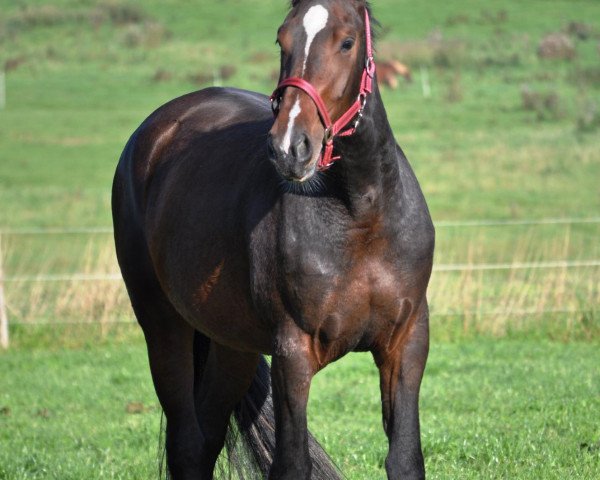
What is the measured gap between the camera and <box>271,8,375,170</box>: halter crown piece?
352cm

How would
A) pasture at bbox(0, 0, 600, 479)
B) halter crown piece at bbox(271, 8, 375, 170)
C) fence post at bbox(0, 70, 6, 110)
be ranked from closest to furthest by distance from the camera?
halter crown piece at bbox(271, 8, 375, 170)
pasture at bbox(0, 0, 600, 479)
fence post at bbox(0, 70, 6, 110)

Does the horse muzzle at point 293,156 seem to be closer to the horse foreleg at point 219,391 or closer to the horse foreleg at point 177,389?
the horse foreleg at point 219,391

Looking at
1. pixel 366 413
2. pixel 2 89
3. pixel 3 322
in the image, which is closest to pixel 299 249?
pixel 366 413

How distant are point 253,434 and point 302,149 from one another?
2.21 m

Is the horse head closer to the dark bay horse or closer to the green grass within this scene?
the dark bay horse

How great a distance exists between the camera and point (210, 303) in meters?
4.56

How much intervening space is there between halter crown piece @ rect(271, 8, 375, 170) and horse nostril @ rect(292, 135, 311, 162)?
124 millimetres

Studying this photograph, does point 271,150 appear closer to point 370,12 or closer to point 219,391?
point 370,12

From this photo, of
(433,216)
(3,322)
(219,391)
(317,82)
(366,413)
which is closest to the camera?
(317,82)

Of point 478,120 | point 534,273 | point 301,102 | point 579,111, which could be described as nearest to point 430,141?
point 478,120

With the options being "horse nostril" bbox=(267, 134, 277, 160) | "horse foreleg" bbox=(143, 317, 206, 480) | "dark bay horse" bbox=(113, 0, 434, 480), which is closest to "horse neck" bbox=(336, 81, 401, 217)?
"dark bay horse" bbox=(113, 0, 434, 480)

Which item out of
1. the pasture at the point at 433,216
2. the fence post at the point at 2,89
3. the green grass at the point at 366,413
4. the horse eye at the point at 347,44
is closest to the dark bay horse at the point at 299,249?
the horse eye at the point at 347,44

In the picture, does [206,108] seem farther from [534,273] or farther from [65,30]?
[65,30]

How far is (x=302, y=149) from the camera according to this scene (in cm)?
341
